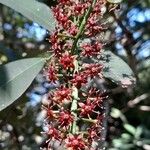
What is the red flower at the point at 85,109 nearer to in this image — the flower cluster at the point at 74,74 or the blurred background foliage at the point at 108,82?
the flower cluster at the point at 74,74

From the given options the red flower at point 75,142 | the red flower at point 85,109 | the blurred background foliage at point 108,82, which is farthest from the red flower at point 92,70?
the blurred background foliage at point 108,82

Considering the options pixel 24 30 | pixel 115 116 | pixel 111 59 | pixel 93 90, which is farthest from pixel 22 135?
pixel 93 90

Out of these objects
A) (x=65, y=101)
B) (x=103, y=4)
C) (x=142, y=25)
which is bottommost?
(x=65, y=101)

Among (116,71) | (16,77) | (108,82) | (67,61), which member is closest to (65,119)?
(67,61)

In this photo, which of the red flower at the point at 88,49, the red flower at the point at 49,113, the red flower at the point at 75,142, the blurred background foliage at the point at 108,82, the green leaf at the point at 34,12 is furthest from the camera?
the blurred background foliage at the point at 108,82

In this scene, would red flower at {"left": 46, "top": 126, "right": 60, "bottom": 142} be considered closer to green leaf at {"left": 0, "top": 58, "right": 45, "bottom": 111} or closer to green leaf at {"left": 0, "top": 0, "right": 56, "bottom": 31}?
green leaf at {"left": 0, "top": 58, "right": 45, "bottom": 111}

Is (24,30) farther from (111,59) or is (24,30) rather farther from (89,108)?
(89,108)

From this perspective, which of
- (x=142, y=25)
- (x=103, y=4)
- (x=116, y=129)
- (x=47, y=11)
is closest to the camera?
(x=103, y=4)
